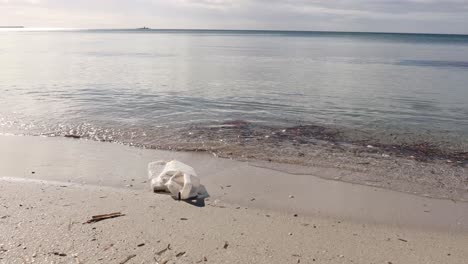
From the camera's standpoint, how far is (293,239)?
183 inches


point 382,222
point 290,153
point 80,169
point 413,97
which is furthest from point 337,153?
point 413,97

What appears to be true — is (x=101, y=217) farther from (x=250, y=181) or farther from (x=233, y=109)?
(x=233, y=109)

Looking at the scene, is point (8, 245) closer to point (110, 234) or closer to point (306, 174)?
point (110, 234)

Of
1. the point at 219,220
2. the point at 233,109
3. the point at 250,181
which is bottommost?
the point at 233,109

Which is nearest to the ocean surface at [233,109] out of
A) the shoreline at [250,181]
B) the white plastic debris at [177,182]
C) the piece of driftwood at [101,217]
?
the shoreline at [250,181]

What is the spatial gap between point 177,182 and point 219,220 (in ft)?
4.00

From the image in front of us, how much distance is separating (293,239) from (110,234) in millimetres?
2026

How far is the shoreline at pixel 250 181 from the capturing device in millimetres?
5648

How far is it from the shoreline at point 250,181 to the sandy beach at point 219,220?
17 millimetres

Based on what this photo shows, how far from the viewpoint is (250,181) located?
6.88 meters

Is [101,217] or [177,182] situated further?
[177,182]

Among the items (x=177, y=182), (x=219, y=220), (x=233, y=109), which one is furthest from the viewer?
(x=233, y=109)

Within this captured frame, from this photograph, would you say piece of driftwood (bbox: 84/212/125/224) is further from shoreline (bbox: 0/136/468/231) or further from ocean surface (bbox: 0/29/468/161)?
ocean surface (bbox: 0/29/468/161)

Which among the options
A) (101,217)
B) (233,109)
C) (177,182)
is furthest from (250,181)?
(233,109)
